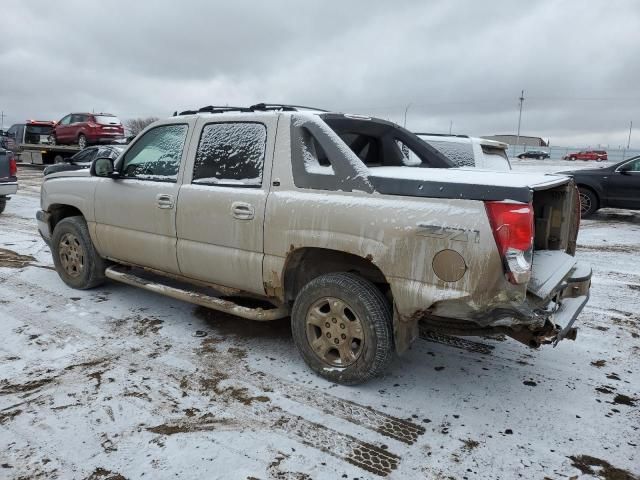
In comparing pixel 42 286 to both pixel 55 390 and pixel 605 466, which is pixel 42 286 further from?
pixel 605 466

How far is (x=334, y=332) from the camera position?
3.35 m

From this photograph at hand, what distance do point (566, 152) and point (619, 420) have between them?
247ft

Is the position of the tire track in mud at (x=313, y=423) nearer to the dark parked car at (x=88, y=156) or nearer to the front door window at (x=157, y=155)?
the front door window at (x=157, y=155)

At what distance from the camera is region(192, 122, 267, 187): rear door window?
365 centimetres

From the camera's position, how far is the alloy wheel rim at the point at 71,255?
17.0 ft

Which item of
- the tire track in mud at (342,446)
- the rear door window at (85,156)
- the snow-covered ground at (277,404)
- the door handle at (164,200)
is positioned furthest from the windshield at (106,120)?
the tire track in mud at (342,446)

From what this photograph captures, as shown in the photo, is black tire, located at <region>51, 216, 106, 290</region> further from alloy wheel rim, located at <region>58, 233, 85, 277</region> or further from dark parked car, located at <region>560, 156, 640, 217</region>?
dark parked car, located at <region>560, 156, 640, 217</region>

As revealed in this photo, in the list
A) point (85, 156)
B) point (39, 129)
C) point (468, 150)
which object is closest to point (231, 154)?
point (468, 150)

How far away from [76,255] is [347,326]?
343cm

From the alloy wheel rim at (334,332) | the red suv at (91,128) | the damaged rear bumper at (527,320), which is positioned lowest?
the alloy wheel rim at (334,332)

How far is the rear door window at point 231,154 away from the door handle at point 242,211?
16 cm

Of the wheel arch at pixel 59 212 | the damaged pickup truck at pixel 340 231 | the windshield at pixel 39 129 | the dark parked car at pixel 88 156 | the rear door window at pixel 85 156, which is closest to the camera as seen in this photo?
the damaged pickup truck at pixel 340 231

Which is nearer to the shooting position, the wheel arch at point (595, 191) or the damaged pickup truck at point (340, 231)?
the damaged pickup truck at point (340, 231)

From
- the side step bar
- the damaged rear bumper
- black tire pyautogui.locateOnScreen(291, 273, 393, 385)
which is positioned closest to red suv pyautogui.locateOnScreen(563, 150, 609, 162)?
the damaged rear bumper
